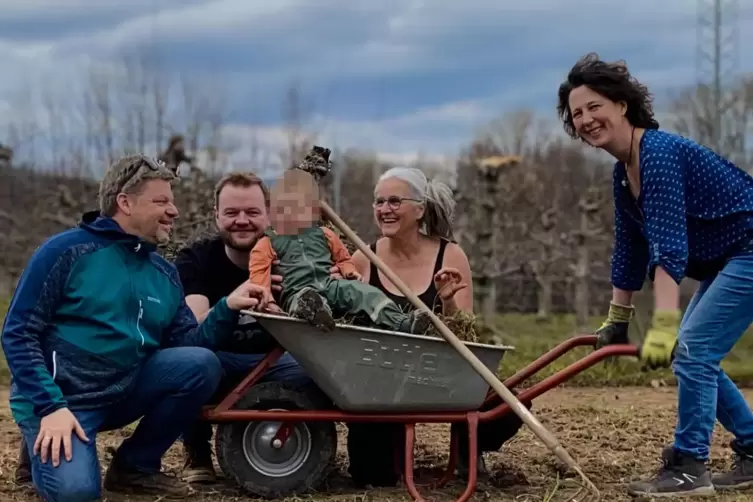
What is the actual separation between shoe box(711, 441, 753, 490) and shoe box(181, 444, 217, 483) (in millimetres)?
1970

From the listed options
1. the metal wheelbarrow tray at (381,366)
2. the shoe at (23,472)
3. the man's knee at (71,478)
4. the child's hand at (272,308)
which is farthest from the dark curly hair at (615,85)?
the shoe at (23,472)

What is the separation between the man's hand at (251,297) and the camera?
123 inches

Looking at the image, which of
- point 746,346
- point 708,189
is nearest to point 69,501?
point 708,189

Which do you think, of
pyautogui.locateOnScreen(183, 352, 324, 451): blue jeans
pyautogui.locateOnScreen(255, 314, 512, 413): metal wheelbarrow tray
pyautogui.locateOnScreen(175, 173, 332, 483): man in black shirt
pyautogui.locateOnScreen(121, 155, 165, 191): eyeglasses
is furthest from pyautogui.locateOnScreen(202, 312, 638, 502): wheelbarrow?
pyautogui.locateOnScreen(121, 155, 165, 191): eyeglasses

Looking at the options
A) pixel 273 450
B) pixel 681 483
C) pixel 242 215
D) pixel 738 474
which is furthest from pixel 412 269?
pixel 738 474

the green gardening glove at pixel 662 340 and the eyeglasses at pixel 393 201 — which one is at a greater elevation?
the eyeglasses at pixel 393 201

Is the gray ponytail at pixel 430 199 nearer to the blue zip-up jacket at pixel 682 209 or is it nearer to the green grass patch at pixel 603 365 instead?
the blue zip-up jacket at pixel 682 209

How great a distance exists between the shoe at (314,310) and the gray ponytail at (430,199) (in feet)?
2.76

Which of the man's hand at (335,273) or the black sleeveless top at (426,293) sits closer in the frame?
the man's hand at (335,273)

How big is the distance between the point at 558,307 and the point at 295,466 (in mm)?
13455

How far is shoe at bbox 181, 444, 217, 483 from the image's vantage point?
362cm

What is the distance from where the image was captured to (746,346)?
10.1 metres

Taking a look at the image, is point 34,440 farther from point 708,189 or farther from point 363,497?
point 708,189

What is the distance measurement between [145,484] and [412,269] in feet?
4.38
